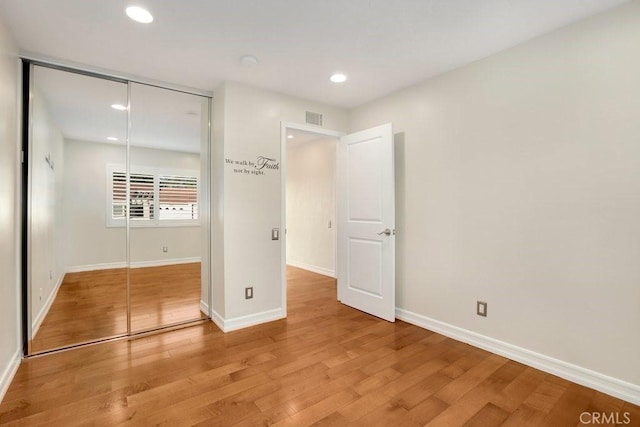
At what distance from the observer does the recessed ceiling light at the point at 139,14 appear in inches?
76.0

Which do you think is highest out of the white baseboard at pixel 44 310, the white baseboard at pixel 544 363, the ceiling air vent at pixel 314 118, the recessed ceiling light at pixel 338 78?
the recessed ceiling light at pixel 338 78

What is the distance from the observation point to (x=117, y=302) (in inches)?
140

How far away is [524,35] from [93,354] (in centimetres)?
439

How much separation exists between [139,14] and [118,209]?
80.1 inches

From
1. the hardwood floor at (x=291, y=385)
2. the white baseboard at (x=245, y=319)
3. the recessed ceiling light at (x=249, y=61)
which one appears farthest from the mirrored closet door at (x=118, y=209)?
the recessed ceiling light at (x=249, y=61)

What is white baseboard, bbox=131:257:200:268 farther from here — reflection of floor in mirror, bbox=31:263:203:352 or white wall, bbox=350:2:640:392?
white wall, bbox=350:2:640:392

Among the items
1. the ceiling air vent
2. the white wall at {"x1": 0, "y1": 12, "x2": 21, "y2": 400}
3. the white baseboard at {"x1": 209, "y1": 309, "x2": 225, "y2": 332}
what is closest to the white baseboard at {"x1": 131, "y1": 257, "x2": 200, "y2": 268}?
the white baseboard at {"x1": 209, "y1": 309, "x2": 225, "y2": 332}

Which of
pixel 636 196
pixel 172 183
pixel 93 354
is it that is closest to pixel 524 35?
pixel 636 196

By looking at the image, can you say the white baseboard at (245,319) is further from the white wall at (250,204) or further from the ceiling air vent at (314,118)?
the ceiling air vent at (314,118)

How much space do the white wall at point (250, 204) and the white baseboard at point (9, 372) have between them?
1529 mm

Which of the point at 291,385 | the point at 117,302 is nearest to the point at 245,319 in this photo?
the point at 291,385

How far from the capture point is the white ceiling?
192 cm

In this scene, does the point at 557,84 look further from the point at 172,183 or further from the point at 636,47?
the point at 172,183

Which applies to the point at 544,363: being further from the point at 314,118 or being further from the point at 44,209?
the point at 44,209
